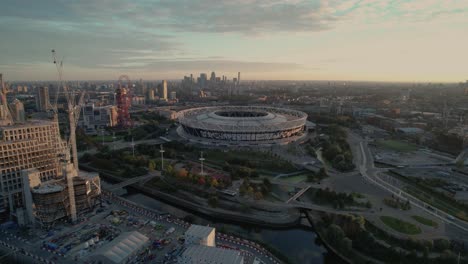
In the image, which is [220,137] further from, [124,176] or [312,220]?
[312,220]

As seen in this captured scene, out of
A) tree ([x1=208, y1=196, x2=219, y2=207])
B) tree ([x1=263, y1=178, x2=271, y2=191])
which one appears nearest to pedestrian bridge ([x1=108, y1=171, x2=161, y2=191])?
tree ([x1=208, y1=196, x2=219, y2=207])

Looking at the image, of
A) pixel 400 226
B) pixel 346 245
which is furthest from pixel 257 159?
pixel 346 245

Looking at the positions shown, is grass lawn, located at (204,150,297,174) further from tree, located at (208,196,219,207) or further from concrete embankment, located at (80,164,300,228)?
concrete embankment, located at (80,164,300,228)

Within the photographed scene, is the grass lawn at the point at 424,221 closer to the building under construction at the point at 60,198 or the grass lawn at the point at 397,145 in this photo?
the grass lawn at the point at 397,145

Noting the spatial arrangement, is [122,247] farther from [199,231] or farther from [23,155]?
[23,155]

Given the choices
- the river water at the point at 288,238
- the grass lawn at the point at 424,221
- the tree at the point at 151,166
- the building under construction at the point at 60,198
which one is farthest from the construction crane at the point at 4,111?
the grass lawn at the point at 424,221

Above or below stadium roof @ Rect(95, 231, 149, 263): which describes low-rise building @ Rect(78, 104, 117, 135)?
above

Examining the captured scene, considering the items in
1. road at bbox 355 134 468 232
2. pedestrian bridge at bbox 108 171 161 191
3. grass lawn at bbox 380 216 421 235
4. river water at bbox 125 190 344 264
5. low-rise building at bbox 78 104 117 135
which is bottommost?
river water at bbox 125 190 344 264

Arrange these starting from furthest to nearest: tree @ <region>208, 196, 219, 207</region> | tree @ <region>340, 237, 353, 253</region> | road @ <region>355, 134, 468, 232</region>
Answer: tree @ <region>208, 196, 219, 207</region>, road @ <region>355, 134, 468, 232</region>, tree @ <region>340, 237, 353, 253</region>
